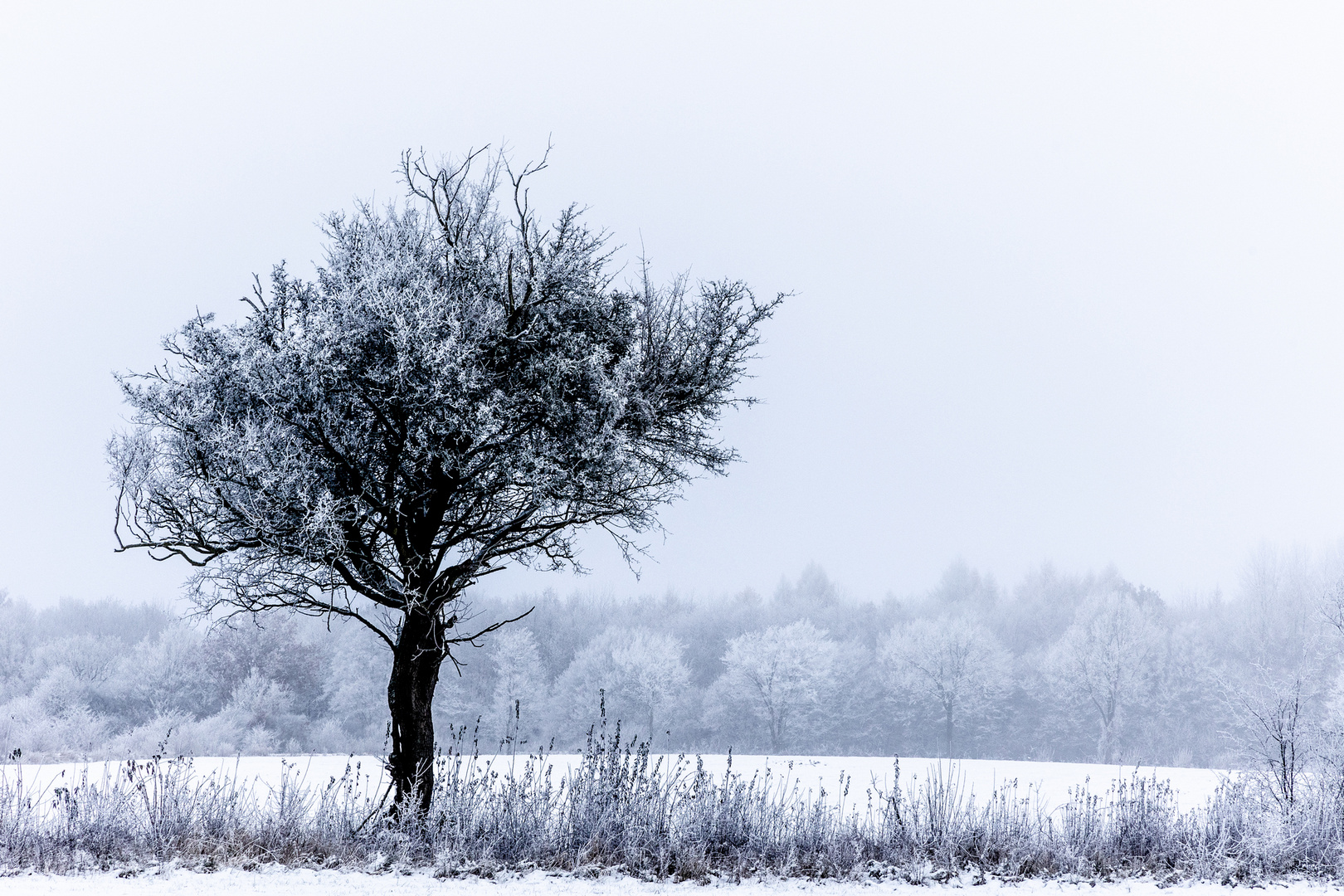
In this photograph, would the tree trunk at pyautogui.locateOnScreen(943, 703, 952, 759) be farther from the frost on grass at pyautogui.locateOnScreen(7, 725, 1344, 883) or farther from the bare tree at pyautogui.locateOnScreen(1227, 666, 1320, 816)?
the frost on grass at pyautogui.locateOnScreen(7, 725, 1344, 883)

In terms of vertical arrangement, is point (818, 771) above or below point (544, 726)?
above

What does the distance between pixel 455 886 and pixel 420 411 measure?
388 centimetres

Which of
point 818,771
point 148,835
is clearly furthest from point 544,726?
point 148,835

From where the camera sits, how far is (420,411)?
24.5 ft

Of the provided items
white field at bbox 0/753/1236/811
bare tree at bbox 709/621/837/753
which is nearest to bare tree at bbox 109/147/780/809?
white field at bbox 0/753/1236/811

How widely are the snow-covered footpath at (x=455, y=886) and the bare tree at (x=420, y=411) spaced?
4.22 feet

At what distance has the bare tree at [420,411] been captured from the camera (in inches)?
287

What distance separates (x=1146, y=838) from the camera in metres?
7.89

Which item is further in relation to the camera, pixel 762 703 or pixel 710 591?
pixel 710 591

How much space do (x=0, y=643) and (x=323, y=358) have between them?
176 ft

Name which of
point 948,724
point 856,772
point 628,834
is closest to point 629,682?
point 948,724

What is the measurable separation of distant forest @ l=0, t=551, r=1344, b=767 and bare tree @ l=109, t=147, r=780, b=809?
34169 mm

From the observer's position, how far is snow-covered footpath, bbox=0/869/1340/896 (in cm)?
590

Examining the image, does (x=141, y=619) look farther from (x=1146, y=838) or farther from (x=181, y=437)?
(x=1146, y=838)
